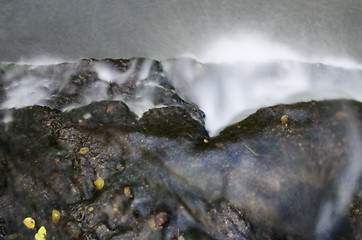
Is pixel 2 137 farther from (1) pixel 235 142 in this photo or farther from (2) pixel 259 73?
(2) pixel 259 73

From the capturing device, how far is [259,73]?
11.5ft

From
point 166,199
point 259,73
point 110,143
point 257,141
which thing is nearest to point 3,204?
point 110,143

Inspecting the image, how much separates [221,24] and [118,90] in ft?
4.85

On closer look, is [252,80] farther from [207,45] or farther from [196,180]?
[196,180]

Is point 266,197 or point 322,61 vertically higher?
point 322,61

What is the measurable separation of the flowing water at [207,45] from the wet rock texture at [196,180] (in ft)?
2.23

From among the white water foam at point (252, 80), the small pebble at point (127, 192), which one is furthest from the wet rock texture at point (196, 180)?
the white water foam at point (252, 80)

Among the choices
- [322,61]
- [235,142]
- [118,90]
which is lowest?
[118,90]

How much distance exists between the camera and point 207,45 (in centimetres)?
377

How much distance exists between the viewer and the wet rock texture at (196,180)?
7.26 ft

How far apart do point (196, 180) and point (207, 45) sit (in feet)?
6.28

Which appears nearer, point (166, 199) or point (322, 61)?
point (166, 199)


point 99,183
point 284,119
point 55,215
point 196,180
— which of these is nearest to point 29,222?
point 55,215

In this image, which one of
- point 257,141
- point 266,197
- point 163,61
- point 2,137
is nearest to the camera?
point 266,197
